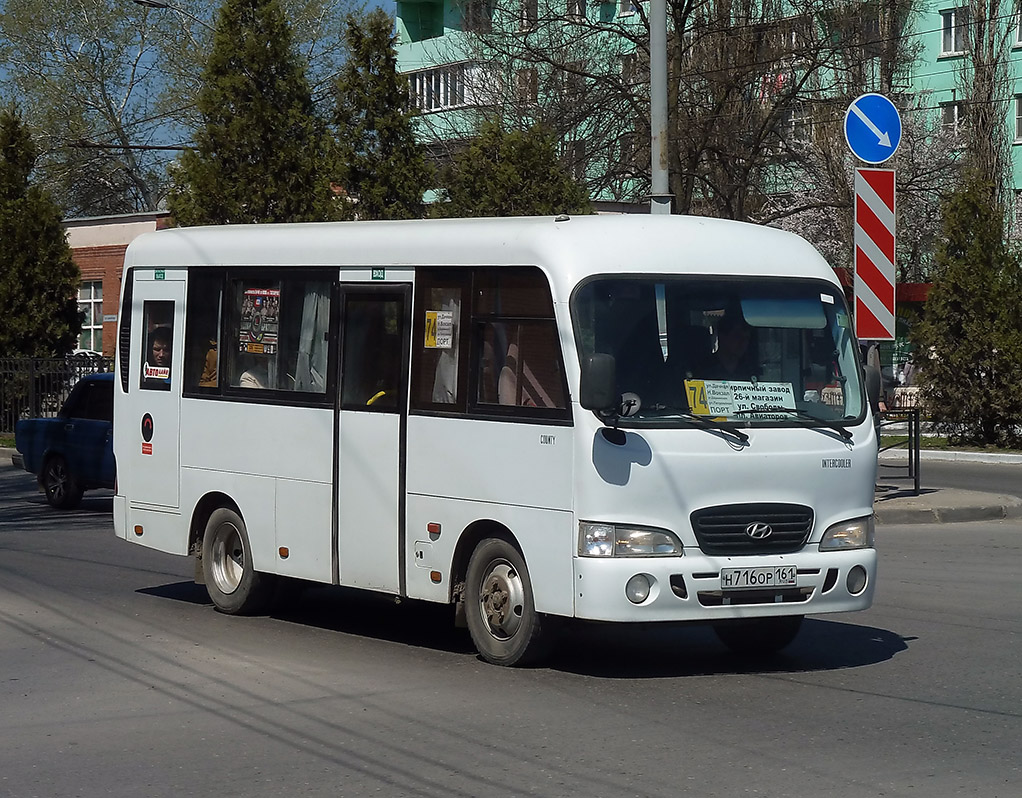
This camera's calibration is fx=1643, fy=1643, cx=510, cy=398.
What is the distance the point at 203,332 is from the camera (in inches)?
464

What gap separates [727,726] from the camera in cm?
752

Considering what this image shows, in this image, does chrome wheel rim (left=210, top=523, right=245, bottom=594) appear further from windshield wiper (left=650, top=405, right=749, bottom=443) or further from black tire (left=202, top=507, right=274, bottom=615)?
windshield wiper (left=650, top=405, right=749, bottom=443)

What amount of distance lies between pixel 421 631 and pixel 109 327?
3783 centimetres

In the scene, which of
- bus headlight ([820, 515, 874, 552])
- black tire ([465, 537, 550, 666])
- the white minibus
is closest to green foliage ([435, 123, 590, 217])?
the white minibus

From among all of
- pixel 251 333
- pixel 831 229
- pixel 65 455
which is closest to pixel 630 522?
pixel 251 333

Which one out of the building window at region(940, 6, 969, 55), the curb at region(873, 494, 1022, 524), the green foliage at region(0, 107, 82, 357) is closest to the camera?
the curb at region(873, 494, 1022, 524)

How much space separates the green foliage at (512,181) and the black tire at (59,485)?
6933mm

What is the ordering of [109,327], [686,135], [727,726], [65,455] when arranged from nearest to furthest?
[727,726] → [65,455] → [686,135] → [109,327]

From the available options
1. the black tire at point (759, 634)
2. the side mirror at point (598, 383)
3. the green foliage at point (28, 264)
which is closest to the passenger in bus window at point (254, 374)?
the side mirror at point (598, 383)

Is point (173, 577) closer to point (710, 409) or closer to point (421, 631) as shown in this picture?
point (421, 631)

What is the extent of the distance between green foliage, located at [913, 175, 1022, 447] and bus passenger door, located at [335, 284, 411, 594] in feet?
66.0

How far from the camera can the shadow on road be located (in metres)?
9.28

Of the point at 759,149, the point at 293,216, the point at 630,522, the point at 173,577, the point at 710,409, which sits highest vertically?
the point at 759,149

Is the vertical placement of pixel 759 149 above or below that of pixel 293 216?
above
